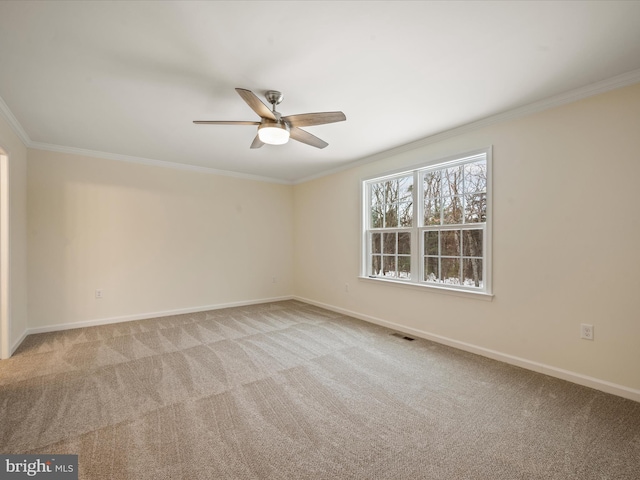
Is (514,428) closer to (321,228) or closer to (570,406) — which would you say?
(570,406)

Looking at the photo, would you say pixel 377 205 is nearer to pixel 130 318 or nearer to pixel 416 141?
pixel 416 141

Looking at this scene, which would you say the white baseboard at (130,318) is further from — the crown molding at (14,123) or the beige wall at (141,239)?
the crown molding at (14,123)

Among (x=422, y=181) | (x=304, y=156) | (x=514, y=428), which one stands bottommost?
(x=514, y=428)

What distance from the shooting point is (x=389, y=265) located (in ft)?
13.6

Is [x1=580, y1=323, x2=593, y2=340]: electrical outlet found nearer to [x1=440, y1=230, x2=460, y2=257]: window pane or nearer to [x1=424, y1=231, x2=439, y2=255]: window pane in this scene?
[x1=440, y1=230, x2=460, y2=257]: window pane

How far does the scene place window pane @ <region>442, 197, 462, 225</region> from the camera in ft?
10.9

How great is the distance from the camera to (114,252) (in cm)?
418

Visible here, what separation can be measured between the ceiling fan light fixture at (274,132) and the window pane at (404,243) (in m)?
2.23

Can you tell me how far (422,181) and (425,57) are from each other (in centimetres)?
190

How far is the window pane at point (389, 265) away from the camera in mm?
4074

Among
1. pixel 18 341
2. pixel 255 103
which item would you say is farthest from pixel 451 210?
pixel 18 341

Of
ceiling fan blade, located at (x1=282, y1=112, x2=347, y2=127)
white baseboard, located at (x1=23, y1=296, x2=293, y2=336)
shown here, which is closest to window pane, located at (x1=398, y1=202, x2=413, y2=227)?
ceiling fan blade, located at (x1=282, y1=112, x2=347, y2=127)

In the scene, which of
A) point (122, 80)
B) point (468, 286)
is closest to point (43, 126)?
point (122, 80)

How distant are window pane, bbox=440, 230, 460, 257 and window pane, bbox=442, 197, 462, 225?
0.41ft
